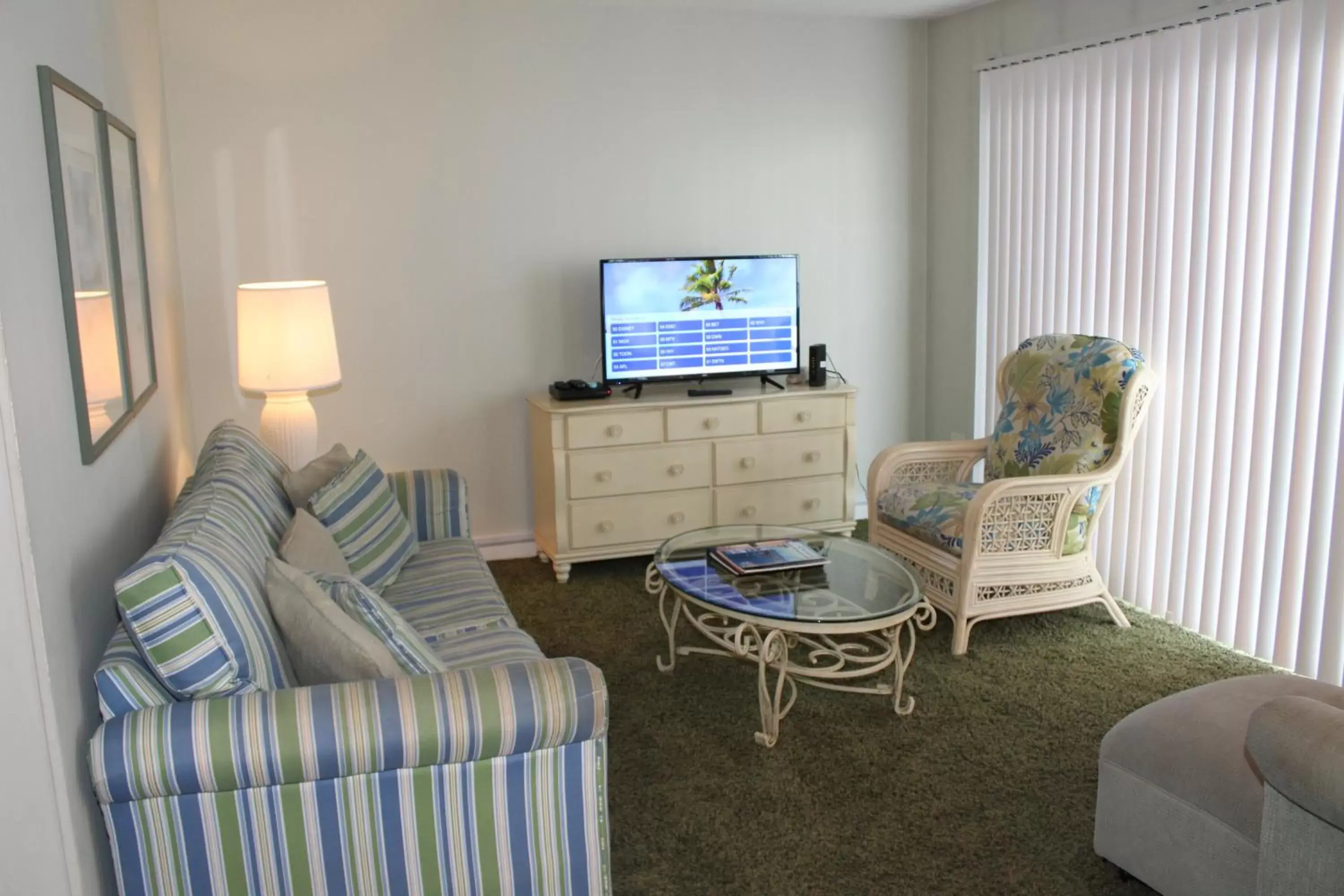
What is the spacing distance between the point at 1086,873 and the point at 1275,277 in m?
2.08

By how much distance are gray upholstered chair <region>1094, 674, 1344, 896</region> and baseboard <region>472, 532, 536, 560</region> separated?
10.3 ft

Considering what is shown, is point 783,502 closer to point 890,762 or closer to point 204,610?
point 890,762

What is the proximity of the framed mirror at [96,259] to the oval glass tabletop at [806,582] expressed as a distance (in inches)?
64.8

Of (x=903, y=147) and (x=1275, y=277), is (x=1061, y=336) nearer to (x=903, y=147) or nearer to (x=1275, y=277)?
(x=1275, y=277)

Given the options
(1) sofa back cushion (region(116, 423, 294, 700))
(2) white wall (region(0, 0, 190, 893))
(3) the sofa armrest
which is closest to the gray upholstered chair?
(1) sofa back cushion (region(116, 423, 294, 700))

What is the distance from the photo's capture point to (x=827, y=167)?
5.45m

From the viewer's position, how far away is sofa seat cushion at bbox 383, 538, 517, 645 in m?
3.04

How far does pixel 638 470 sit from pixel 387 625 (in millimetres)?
2607

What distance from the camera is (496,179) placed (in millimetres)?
4914

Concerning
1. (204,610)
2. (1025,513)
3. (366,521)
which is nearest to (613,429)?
(366,521)

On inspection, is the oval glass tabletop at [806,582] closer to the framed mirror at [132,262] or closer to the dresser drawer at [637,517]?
the dresser drawer at [637,517]

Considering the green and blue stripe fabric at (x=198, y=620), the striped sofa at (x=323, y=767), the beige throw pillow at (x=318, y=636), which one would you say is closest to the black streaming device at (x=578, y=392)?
the beige throw pillow at (x=318, y=636)

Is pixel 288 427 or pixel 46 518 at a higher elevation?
pixel 46 518

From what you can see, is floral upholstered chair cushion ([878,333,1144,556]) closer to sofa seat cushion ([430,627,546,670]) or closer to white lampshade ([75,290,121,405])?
sofa seat cushion ([430,627,546,670])
